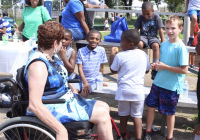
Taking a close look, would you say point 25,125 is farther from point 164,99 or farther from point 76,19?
point 76,19

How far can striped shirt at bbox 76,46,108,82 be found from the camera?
13.2 feet

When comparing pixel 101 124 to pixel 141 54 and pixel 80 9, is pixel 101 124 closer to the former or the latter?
pixel 141 54

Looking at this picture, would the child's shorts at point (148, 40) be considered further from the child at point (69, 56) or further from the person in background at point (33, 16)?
the person in background at point (33, 16)

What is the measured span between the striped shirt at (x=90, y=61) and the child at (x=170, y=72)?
101 centimetres

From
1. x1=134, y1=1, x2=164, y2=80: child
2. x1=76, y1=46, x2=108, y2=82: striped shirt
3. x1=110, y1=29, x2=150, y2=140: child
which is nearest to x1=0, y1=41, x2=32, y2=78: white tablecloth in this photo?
x1=76, y1=46, x2=108, y2=82: striped shirt

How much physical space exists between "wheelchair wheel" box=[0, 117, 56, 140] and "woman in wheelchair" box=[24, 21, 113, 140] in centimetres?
8

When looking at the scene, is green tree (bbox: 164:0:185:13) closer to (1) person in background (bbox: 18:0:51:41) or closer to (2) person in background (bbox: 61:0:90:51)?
(1) person in background (bbox: 18:0:51:41)

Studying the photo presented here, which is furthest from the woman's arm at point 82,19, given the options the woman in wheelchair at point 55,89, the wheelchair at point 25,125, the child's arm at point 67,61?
the wheelchair at point 25,125

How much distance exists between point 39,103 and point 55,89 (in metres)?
0.33

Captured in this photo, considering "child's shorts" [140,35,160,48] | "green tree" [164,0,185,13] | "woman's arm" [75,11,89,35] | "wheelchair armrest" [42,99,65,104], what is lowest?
"wheelchair armrest" [42,99,65,104]

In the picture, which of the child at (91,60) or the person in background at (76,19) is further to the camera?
the person in background at (76,19)

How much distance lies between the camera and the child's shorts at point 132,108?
10.8 ft

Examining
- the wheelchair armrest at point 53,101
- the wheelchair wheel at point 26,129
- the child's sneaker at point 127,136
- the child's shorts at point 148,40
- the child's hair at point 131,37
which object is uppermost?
the child's hair at point 131,37

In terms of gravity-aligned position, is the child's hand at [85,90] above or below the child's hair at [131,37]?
below
